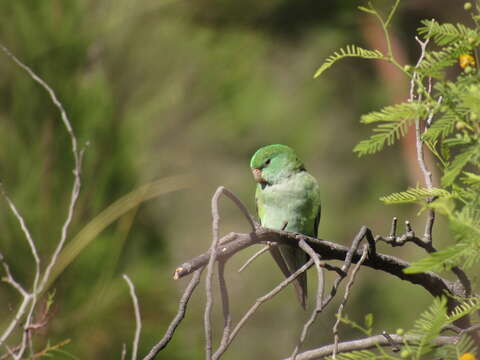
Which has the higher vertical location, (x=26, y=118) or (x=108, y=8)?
(x=108, y=8)

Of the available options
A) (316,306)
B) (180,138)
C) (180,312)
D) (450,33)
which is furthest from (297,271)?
(180,138)

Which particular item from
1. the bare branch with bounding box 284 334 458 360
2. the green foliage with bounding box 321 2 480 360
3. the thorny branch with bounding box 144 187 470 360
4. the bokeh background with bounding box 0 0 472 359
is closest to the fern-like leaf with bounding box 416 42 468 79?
the green foliage with bounding box 321 2 480 360

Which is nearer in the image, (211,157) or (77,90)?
(77,90)

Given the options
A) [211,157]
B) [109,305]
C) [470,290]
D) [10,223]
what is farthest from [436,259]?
[211,157]

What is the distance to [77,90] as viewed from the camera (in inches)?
90.9

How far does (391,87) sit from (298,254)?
6.90 feet

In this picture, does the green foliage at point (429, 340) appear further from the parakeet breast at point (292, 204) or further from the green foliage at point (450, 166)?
the parakeet breast at point (292, 204)

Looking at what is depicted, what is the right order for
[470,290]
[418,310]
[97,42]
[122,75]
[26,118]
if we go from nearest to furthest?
[470,290], [26,118], [97,42], [122,75], [418,310]

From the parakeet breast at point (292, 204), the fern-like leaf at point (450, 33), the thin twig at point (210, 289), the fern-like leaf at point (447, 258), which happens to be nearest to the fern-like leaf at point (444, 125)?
the fern-like leaf at point (450, 33)

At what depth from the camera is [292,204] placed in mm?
2396

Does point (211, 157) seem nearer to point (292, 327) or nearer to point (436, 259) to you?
point (292, 327)

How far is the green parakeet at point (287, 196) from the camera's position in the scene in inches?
94.3

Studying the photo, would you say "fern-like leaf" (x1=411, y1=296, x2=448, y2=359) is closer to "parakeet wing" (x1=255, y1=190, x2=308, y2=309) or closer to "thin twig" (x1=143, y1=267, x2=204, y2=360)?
"thin twig" (x1=143, y1=267, x2=204, y2=360)

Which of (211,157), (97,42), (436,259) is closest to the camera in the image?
(436,259)
